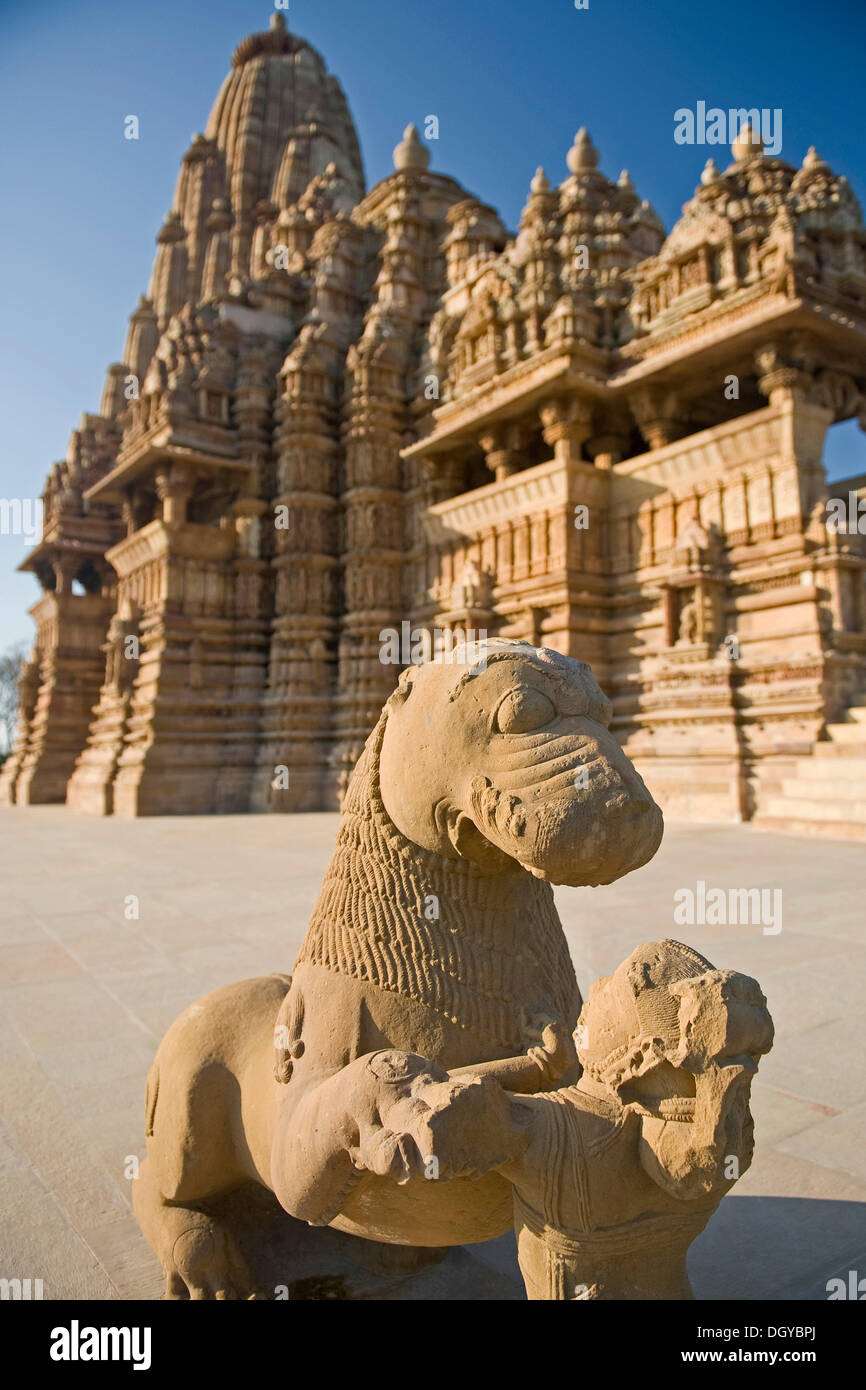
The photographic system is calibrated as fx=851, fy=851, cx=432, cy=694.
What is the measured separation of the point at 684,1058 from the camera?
133cm

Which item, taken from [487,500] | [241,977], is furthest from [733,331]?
[241,977]

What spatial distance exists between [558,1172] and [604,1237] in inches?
5.5

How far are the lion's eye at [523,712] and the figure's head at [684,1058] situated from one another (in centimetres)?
44

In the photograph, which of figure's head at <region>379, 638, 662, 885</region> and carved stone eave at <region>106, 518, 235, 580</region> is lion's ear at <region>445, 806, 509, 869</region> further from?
carved stone eave at <region>106, 518, 235, 580</region>

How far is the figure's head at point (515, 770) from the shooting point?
148 centimetres

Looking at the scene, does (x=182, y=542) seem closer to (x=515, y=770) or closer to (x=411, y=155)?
(x=411, y=155)

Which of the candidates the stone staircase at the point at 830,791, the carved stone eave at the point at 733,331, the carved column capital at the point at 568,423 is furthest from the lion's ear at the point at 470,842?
the carved column capital at the point at 568,423

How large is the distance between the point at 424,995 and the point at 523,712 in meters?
0.60

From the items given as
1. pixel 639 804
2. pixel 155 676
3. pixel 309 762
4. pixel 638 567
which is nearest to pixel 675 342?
pixel 638 567

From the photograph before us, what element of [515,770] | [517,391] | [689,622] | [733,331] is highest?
[517,391]

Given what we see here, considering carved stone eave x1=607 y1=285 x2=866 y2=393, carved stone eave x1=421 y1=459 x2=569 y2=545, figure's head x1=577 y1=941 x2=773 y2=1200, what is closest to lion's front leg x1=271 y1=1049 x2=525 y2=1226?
figure's head x1=577 y1=941 x2=773 y2=1200

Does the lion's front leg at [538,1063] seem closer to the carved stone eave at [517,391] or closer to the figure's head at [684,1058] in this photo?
the figure's head at [684,1058]

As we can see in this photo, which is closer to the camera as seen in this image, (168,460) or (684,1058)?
(684,1058)
